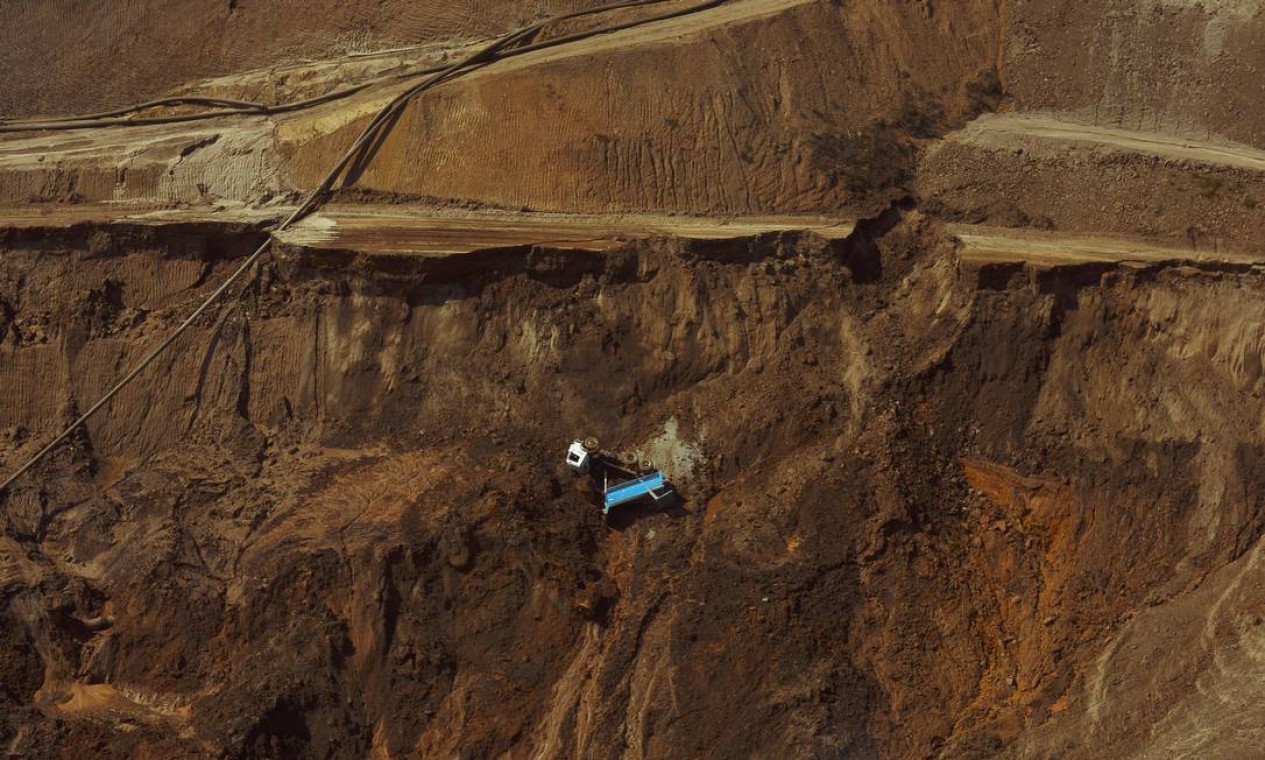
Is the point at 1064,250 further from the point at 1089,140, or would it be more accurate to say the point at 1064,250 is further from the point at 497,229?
the point at 497,229

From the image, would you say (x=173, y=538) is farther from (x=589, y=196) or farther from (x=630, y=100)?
(x=630, y=100)

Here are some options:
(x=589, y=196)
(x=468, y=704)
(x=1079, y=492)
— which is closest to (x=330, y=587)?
(x=468, y=704)

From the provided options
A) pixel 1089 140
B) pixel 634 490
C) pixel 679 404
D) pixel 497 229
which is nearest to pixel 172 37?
pixel 497 229

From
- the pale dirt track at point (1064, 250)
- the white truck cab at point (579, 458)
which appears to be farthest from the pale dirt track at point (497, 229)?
the white truck cab at point (579, 458)

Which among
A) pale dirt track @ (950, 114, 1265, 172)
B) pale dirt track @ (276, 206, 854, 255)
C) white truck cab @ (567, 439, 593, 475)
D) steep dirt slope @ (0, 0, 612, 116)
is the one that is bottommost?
white truck cab @ (567, 439, 593, 475)

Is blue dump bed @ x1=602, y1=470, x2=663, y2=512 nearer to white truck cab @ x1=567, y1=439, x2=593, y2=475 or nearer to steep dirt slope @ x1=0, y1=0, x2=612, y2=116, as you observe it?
white truck cab @ x1=567, y1=439, x2=593, y2=475

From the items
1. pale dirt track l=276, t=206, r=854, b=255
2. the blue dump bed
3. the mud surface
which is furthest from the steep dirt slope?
the blue dump bed
